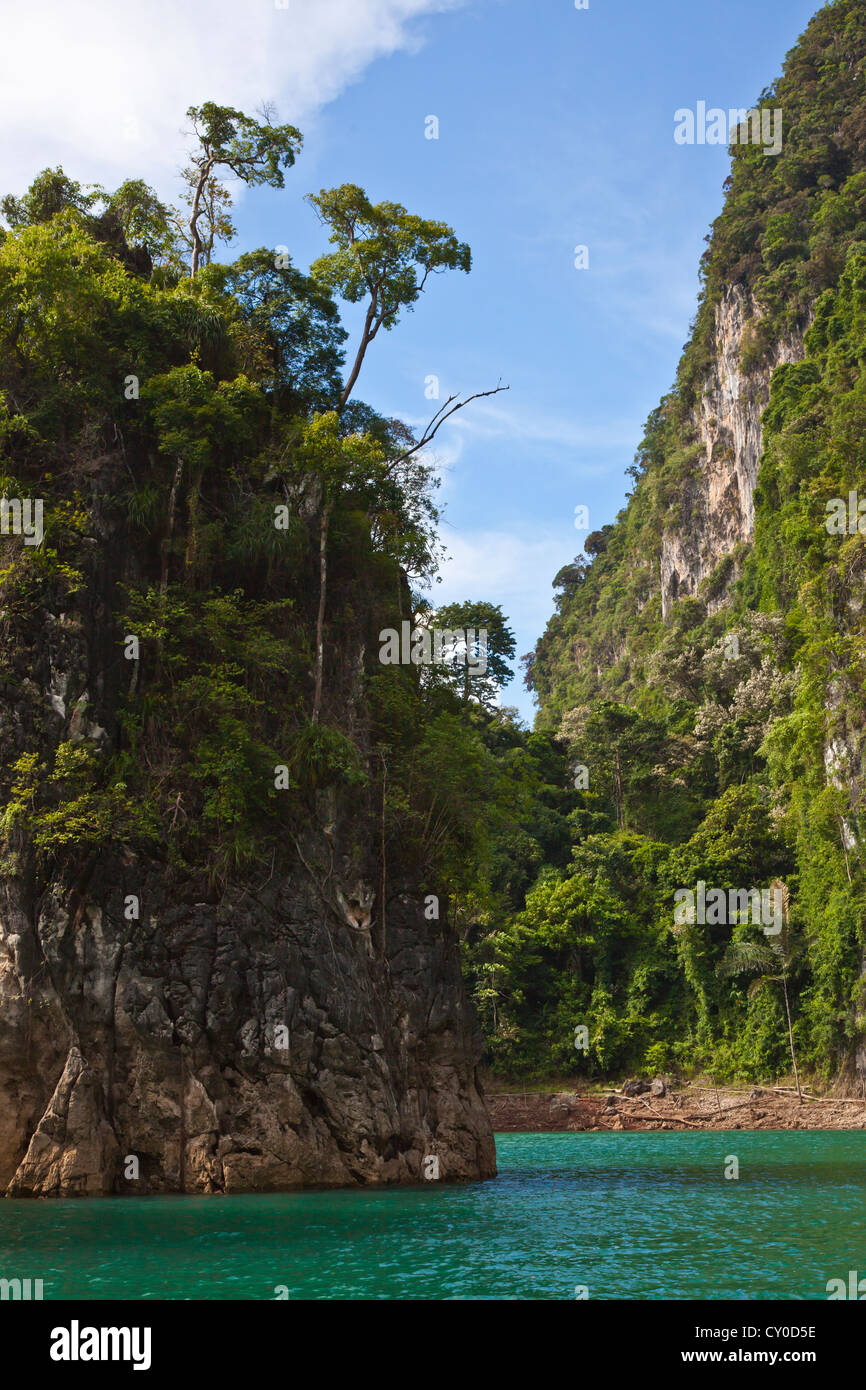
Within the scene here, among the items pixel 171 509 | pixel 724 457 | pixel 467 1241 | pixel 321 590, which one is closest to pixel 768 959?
pixel 321 590

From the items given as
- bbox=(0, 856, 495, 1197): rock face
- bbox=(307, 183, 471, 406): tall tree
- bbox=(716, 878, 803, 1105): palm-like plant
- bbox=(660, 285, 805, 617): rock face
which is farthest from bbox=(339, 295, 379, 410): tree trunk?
bbox=(660, 285, 805, 617): rock face

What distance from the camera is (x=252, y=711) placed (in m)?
20.8

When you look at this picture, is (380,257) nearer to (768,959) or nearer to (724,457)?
(768,959)

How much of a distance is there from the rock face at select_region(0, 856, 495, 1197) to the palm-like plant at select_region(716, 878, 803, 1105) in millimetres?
24191

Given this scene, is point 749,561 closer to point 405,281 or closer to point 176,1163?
point 405,281

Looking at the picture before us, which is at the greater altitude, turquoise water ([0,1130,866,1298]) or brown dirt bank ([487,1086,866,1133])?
turquoise water ([0,1130,866,1298])

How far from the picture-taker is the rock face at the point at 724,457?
68688 mm

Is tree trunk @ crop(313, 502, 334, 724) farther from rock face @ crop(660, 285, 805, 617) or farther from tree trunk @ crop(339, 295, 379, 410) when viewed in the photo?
rock face @ crop(660, 285, 805, 617)

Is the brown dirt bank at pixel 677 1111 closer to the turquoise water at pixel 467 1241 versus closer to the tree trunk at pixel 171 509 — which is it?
the turquoise water at pixel 467 1241

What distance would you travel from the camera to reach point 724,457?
7325 cm

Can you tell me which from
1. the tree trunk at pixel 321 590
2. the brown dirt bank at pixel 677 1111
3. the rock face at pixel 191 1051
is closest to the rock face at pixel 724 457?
the brown dirt bank at pixel 677 1111

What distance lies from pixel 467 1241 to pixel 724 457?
2623 inches

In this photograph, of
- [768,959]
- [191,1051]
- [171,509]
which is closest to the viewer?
[191,1051]

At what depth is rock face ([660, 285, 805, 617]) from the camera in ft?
225
